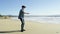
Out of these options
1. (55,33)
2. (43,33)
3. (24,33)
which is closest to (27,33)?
(24,33)

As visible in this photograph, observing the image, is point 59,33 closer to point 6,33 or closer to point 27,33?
point 27,33

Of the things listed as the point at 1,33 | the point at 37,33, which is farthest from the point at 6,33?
the point at 37,33

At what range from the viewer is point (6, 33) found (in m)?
9.60

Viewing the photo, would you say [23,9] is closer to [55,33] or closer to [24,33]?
[24,33]

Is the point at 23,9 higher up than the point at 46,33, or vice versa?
the point at 23,9

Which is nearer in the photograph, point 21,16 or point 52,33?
point 52,33

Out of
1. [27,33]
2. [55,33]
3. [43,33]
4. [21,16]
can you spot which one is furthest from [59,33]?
[21,16]

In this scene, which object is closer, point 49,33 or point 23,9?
point 49,33

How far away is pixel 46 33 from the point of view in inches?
369

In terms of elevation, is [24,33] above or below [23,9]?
below

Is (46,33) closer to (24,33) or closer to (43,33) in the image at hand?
(43,33)

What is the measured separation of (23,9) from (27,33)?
1.78 metres

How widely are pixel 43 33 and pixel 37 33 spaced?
31 cm

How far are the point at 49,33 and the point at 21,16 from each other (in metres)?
2.12
